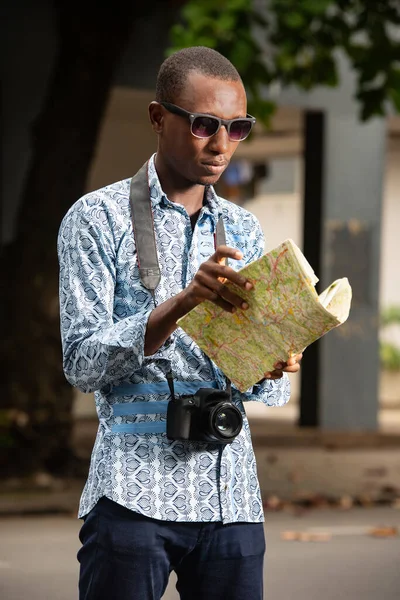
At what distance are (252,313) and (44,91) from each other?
1018 centimetres

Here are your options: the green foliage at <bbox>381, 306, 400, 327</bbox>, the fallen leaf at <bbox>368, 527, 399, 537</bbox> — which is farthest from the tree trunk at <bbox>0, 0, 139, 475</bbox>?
the green foliage at <bbox>381, 306, 400, 327</bbox>

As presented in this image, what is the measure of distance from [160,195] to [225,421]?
0.55 metres

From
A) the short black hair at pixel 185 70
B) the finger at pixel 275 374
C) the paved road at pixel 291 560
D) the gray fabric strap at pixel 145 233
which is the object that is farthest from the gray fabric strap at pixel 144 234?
the paved road at pixel 291 560

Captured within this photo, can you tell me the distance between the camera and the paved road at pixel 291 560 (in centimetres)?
677

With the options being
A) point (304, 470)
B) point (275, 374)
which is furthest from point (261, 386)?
point (304, 470)

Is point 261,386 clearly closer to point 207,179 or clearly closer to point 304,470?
point 207,179

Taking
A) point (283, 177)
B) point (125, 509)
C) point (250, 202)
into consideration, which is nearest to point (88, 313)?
point (125, 509)

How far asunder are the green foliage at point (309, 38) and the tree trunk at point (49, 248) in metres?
1.72

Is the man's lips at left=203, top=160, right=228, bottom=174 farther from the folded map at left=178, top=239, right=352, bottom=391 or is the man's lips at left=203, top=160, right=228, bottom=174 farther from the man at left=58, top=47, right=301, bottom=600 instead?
the folded map at left=178, top=239, right=352, bottom=391

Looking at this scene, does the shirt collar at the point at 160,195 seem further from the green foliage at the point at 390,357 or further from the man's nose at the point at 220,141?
the green foliage at the point at 390,357

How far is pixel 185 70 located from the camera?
292 cm

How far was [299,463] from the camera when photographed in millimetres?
12312

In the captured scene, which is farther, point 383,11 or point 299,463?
point 299,463

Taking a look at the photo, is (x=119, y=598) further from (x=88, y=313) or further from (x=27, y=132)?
(x=27, y=132)
